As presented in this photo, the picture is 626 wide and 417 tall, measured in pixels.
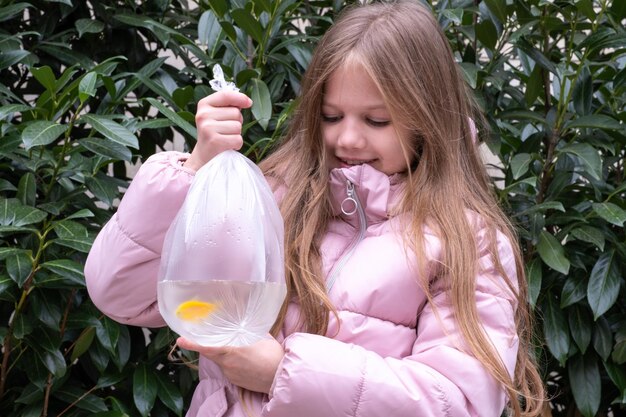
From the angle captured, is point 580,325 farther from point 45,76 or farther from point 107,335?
point 45,76

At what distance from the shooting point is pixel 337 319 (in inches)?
68.8

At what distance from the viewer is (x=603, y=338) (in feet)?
8.87

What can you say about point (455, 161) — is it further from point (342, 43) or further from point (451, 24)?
point (451, 24)

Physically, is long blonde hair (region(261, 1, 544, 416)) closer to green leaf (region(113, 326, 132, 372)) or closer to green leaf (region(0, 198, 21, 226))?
green leaf (region(0, 198, 21, 226))

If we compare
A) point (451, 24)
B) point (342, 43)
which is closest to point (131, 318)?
point (342, 43)

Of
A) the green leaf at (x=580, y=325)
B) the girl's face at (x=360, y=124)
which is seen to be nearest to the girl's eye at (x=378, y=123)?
the girl's face at (x=360, y=124)

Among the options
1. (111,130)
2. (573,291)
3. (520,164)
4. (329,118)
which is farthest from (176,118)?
(573,291)

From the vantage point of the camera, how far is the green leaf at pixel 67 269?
2285 millimetres

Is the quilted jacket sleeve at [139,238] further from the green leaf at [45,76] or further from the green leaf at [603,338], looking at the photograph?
the green leaf at [603,338]

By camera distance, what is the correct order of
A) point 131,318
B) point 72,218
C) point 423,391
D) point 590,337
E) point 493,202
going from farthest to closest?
point 590,337 → point 72,218 → point 493,202 → point 131,318 → point 423,391

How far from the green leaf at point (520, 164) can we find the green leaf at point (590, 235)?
0.21 metres

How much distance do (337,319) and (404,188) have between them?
1.00 feet

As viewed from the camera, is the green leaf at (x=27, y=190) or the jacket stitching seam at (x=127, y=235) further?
the green leaf at (x=27, y=190)

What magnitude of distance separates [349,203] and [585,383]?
117 centimetres
